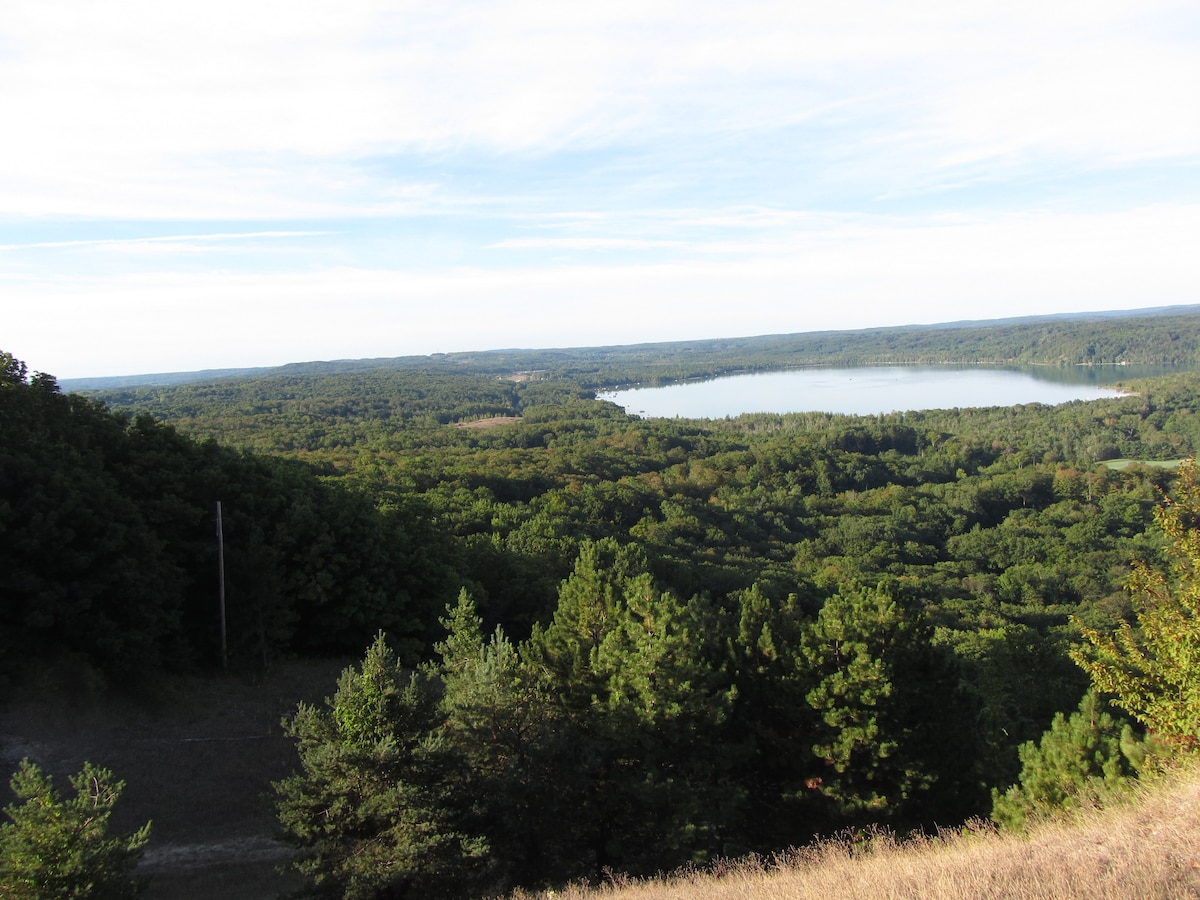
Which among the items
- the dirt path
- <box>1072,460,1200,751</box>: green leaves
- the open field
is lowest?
the open field

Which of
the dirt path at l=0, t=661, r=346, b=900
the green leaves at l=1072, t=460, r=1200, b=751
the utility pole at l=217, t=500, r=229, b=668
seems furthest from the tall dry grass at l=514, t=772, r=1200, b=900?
the utility pole at l=217, t=500, r=229, b=668

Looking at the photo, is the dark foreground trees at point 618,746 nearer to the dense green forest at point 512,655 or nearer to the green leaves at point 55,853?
the dense green forest at point 512,655

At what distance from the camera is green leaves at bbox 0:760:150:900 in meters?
5.83

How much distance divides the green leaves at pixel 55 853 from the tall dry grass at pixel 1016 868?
3.46m

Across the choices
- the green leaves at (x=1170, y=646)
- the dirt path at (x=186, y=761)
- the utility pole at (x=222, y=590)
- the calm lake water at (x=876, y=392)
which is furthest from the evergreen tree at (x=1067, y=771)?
the calm lake water at (x=876, y=392)

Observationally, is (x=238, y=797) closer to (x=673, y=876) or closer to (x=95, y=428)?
(x=673, y=876)

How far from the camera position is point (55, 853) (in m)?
5.93

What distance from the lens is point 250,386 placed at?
4547 inches

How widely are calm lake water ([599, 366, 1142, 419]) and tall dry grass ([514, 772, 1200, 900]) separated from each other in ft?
378

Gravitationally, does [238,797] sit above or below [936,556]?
above

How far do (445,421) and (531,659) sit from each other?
92.8 m

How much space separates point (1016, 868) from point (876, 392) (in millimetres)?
155163

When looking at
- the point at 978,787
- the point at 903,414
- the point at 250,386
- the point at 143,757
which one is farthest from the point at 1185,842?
the point at 250,386

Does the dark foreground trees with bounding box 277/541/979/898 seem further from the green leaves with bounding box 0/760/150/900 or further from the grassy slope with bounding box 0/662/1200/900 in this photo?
the green leaves with bounding box 0/760/150/900
